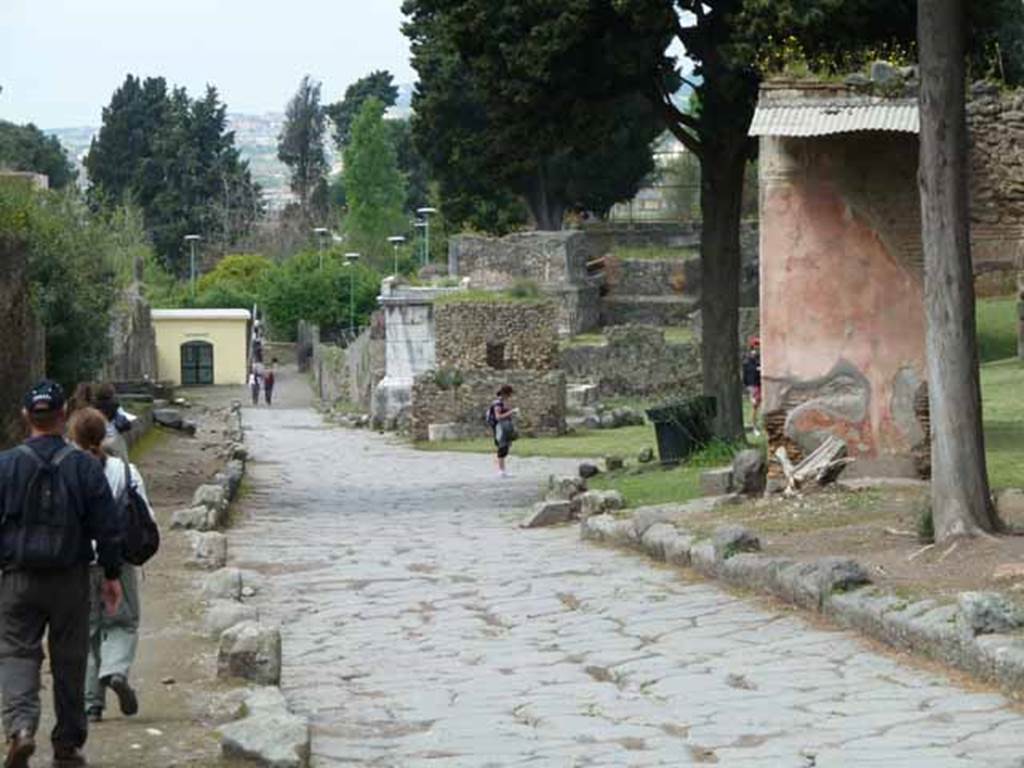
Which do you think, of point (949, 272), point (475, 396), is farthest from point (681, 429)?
point (475, 396)

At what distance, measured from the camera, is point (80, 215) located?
4512cm

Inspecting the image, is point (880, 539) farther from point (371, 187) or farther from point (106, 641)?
point (371, 187)

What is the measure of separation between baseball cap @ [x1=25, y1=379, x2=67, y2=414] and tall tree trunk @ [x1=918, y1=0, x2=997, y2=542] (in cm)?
758

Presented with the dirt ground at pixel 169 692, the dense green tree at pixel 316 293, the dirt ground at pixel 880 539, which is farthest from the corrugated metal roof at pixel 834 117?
the dense green tree at pixel 316 293

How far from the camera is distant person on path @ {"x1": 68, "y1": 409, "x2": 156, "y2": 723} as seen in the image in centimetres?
1060

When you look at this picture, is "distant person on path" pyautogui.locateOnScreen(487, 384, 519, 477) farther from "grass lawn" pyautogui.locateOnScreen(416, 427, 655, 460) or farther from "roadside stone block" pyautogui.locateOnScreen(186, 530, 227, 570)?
"roadside stone block" pyautogui.locateOnScreen(186, 530, 227, 570)

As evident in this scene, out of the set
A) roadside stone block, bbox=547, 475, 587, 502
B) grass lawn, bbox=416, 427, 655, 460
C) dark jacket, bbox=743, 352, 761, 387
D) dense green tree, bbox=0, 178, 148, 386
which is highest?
dense green tree, bbox=0, 178, 148, 386

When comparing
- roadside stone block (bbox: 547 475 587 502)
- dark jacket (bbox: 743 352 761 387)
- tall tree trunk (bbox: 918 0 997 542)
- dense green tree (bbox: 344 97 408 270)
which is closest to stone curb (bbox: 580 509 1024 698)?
tall tree trunk (bbox: 918 0 997 542)

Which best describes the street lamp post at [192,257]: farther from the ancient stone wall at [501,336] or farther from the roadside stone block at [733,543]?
the roadside stone block at [733,543]

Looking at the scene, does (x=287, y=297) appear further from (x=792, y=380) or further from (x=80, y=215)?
(x=792, y=380)

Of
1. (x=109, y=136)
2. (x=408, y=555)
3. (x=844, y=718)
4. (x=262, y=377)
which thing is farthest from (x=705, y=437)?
(x=109, y=136)

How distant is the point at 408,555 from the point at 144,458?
48.2 ft

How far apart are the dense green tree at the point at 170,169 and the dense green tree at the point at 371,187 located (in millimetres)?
7100

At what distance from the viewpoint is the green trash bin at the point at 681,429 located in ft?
91.4
